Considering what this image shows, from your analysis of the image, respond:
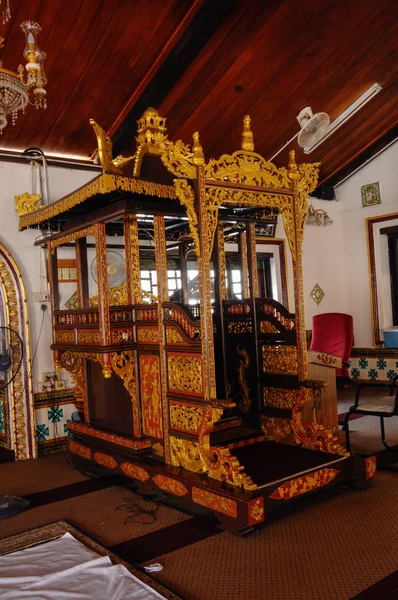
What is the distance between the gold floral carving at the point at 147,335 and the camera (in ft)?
14.2

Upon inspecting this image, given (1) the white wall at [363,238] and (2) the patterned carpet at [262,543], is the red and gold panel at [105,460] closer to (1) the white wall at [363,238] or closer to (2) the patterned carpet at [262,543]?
(2) the patterned carpet at [262,543]

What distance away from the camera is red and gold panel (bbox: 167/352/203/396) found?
153 inches

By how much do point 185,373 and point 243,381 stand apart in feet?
3.31

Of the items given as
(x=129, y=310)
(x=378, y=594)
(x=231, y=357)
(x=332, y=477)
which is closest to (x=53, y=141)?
Answer: (x=129, y=310)

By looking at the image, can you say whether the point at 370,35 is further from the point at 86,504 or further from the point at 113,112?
the point at 86,504

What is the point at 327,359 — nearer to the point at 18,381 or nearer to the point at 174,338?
the point at 174,338

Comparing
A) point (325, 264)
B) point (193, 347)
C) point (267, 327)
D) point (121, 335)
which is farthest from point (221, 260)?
point (325, 264)

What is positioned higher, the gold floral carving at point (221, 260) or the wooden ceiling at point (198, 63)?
the wooden ceiling at point (198, 63)

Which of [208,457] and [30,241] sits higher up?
[30,241]

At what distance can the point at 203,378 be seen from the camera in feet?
12.5

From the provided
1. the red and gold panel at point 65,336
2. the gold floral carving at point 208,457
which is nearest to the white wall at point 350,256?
the red and gold panel at point 65,336

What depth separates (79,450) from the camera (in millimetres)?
5207

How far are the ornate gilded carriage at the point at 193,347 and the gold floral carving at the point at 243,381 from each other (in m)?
0.01

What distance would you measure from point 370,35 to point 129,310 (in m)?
4.12
